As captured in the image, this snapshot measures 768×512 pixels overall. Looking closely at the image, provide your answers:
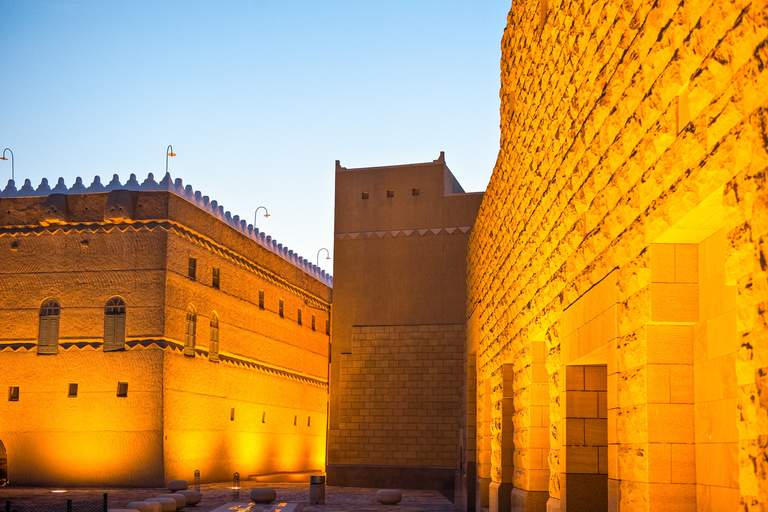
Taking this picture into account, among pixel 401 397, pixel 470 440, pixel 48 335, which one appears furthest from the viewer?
pixel 401 397

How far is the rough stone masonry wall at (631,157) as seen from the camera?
3666 millimetres

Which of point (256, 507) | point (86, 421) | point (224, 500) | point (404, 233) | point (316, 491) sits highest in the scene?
point (404, 233)

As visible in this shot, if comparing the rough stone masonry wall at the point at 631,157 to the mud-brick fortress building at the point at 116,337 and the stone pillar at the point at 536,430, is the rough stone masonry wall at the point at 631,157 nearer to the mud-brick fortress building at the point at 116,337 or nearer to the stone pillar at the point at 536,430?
the stone pillar at the point at 536,430

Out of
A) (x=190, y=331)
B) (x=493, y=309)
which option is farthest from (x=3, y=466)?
(x=493, y=309)

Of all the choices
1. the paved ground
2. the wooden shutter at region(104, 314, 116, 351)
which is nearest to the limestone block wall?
the paved ground

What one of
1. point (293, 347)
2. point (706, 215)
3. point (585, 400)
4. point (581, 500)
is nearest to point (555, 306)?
point (585, 400)

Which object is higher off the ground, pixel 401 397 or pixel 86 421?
pixel 401 397

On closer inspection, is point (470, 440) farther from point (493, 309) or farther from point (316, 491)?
point (493, 309)

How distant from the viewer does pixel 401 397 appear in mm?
28531

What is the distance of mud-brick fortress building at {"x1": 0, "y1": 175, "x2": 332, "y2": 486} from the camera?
2302cm

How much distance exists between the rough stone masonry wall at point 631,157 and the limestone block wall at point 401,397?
1711 cm

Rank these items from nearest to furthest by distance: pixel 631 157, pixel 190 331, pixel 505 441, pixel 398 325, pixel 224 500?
pixel 631 157 → pixel 505 441 → pixel 224 500 → pixel 190 331 → pixel 398 325

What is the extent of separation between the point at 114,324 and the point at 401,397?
995cm

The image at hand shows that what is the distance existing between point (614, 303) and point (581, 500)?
8.16 feet
